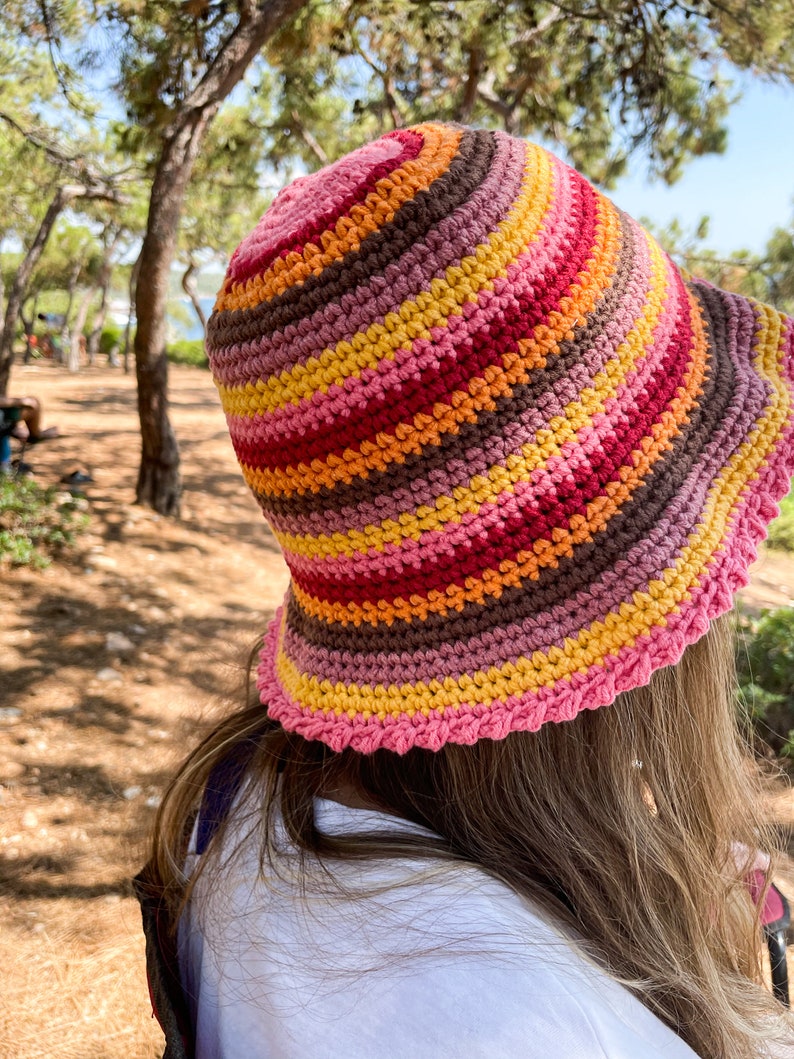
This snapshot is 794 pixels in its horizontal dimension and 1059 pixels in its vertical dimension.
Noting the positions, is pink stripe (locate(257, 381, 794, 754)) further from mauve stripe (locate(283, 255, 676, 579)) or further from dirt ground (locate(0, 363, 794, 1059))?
dirt ground (locate(0, 363, 794, 1059))

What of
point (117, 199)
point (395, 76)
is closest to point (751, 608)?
point (395, 76)

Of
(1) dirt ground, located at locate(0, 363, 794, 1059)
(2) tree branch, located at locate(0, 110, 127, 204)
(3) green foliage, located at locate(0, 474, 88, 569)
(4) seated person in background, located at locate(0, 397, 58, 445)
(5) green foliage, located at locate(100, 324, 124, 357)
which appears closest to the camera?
(1) dirt ground, located at locate(0, 363, 794, 1059)

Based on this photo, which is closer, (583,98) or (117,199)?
(583,98)

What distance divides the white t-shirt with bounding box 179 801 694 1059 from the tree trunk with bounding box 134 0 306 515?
212 inches

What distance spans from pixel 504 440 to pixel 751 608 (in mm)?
6045

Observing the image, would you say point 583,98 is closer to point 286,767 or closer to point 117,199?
point 117,199

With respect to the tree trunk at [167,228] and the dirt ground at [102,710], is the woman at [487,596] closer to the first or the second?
the dirt ground at [102,710]

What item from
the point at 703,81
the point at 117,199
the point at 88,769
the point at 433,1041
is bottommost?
the point at 88,769

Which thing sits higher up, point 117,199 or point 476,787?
point 117,199

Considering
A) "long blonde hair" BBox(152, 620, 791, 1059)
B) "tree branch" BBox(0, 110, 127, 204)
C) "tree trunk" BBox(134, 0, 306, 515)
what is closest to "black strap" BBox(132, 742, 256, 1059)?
"long blonde hair" BBox(152, 620, 791, 1059)

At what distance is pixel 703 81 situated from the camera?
7.23 metres

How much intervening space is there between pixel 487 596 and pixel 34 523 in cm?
514

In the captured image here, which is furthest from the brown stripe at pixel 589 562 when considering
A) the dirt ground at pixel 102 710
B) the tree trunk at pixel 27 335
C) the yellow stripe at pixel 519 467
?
the tree trunk at pixel 27 335

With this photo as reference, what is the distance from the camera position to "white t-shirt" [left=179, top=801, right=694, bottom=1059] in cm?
85
